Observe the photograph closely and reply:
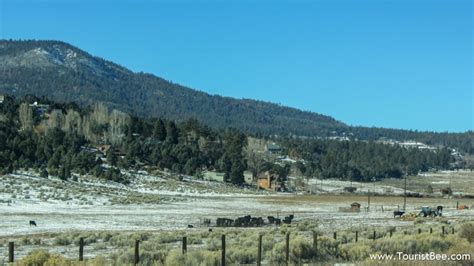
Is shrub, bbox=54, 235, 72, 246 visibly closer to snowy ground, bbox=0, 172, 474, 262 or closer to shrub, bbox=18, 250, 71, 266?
snowy ground, bbox=0, 172, 474, 262

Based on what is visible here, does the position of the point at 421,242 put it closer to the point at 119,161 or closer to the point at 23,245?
the point at 23,245

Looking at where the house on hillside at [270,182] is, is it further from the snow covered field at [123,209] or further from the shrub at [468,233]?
the shrub at [468,233]

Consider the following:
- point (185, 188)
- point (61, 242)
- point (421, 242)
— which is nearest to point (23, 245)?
point (61, 242)

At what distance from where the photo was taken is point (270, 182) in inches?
5901

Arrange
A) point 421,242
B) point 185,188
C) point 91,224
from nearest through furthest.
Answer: point 421,242 → point 91,224 → point 185,188

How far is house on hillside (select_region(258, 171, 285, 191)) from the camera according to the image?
14862 cm

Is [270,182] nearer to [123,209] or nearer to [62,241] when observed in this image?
[123,209]

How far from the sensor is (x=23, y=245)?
3017 centimetres

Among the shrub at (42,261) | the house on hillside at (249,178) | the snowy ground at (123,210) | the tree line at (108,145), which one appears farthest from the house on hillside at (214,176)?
the shrub at (42,261)

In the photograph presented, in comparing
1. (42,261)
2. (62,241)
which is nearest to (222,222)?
(62,241)

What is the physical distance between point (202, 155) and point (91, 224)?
115m

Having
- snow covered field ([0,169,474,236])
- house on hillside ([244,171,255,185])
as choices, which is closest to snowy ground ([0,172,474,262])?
snow covered field ([0,169,474,236])

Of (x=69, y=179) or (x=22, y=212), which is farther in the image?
(x=69, y=179)

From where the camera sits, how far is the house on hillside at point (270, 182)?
14862 cm
